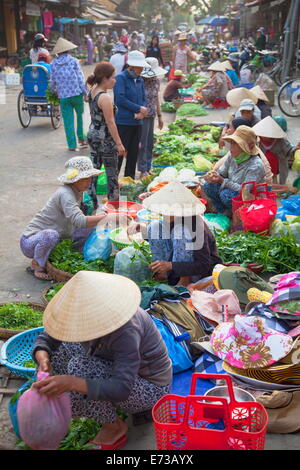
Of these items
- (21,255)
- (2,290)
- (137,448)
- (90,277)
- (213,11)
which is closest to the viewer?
(90,277)

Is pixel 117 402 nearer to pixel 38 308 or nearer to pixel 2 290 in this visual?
pixel 38 308

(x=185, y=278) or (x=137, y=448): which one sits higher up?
(x=185, y=278)

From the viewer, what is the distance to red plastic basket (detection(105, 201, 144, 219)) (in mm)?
5070

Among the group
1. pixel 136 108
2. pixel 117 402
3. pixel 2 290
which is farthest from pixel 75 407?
pixel 136 108

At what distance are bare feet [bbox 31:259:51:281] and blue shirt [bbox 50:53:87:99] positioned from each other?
4.39m

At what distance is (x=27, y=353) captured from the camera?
11.2 feet

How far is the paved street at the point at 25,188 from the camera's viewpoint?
2.76 m

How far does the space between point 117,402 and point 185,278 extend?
1427 mm

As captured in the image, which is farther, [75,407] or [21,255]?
[21,255]

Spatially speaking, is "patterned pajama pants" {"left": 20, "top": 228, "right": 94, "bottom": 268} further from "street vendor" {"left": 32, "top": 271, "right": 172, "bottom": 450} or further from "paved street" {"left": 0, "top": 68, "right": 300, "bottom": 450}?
"street vendor" {"left": 32, "top": 271, "right": 172, "bottom": 450}

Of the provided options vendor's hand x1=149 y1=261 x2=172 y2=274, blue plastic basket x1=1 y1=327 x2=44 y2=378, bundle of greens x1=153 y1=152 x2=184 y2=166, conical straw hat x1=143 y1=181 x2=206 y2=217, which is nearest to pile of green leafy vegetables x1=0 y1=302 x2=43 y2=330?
blue plastic basket x1=1 y1=327 x2=44 y2=378

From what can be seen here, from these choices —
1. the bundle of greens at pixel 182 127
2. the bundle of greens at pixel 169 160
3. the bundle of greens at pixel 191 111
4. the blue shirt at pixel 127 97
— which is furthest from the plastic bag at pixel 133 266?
the bundle of greens at pixel 191 111

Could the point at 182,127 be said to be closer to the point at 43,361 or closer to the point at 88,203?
the point at 88,203

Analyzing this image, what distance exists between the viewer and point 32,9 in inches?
946
